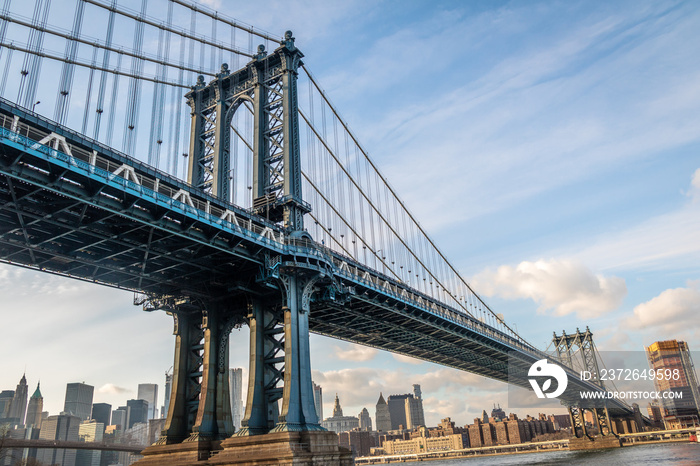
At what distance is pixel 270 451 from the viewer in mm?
38531

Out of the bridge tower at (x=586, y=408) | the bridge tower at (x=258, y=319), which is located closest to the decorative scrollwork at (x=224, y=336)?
the bridge tower at (x=258, y=319)

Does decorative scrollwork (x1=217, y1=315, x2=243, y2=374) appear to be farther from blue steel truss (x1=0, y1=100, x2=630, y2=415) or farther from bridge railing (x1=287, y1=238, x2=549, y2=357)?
bridge railing (x1=287, y1=238, x2=549, y2=357)

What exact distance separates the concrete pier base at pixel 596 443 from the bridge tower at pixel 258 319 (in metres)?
118

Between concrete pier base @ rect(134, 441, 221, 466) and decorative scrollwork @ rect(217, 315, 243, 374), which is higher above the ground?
decorative scrollwork @ rect(217, 315, 243, 374)

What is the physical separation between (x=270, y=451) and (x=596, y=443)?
12385cm

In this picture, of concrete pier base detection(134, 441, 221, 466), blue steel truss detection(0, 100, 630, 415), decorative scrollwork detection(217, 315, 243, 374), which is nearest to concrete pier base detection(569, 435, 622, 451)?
blue steel truss detection(0, 100, 630, 415)

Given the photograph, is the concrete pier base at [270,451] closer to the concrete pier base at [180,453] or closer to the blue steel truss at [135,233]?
the concrete pier base at [180,453]

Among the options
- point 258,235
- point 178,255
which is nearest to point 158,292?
point 178,255

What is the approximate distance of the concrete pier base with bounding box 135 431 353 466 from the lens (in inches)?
1500

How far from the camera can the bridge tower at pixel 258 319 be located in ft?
136

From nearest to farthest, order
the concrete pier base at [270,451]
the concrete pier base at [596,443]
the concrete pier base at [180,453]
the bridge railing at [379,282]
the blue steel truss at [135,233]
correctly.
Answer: the blue steel truss at [135,233] < the concrete pier base at [270,451] < the concrete pier base at [180,453] < the bridge railing at [379,282] < the concrete pier base at [596,443]

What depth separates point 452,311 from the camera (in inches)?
3051

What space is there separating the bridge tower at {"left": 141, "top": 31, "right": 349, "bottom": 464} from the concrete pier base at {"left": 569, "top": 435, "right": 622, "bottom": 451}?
118461mm

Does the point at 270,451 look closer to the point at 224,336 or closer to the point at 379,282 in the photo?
the point at 224,336
